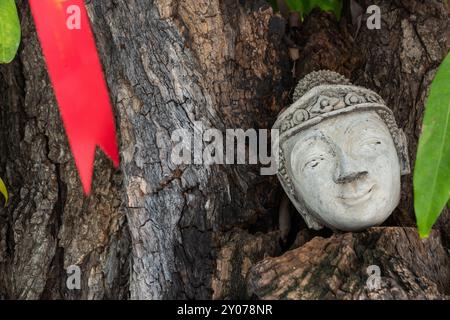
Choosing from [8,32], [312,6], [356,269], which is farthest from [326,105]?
[8,32]

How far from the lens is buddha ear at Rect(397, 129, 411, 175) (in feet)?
5.46

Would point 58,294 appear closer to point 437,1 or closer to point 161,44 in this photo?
point 161,44

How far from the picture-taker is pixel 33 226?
1.77 m

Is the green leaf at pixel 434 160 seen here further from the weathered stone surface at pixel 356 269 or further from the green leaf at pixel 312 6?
the green leaf at pixel 312 6

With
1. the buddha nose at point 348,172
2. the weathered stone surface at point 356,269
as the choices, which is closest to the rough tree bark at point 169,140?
the weathered stone surface at point 356,269

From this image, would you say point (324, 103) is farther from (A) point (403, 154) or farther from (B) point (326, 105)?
(A) point (403, 154)

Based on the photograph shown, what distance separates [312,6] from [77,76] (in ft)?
2.12

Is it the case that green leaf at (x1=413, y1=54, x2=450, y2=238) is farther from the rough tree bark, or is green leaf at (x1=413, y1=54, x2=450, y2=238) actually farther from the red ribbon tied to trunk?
the red ribbon tied to trunk

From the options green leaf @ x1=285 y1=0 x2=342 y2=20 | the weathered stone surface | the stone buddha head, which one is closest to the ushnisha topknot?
the stone buddha head

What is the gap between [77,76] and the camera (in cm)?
177

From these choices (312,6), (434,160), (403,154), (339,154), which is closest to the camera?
(434,160)

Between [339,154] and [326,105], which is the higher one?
[326,105]

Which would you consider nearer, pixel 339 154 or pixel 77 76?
pixel 339 154
